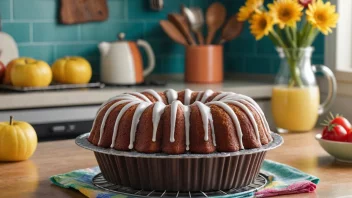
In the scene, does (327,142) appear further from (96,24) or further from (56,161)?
(96,24)

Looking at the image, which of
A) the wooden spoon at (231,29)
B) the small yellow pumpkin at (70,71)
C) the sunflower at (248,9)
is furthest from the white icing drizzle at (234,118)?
the wooden spoon at (231,29)

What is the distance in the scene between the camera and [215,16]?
139 inches

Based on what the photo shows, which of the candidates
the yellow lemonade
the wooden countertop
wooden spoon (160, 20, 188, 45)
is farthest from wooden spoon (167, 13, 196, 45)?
the wooden countertop

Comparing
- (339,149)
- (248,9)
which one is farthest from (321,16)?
(339,149)

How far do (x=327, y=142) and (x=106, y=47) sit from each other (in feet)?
5.42

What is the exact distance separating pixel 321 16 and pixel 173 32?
1324 millimetres

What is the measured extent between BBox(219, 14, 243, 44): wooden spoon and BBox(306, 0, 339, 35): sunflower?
128 cm

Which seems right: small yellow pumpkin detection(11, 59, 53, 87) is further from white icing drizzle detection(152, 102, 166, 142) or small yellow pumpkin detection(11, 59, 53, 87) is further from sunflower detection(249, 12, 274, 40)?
white icing drizzle detection(152, 102, 166, 142)

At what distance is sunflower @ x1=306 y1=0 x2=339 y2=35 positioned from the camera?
2.17 meters

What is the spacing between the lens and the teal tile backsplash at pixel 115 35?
331 cm

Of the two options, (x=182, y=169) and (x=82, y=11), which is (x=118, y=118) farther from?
Answer: (x=82, y=11)

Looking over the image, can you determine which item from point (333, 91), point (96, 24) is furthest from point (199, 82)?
point (333, 91)

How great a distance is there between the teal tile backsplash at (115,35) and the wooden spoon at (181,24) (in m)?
0.28

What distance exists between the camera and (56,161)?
176 centimetres
